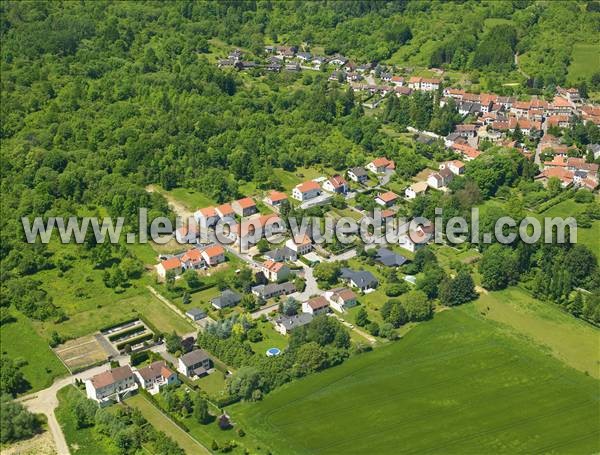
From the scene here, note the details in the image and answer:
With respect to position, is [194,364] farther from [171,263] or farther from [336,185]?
[336,185]

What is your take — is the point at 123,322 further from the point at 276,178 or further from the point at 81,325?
the point at 276,178

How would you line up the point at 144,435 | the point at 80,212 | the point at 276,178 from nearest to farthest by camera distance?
the point at 144,435
the point at 80,212
the point at 276,178

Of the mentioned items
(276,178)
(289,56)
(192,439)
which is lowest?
(192,439)

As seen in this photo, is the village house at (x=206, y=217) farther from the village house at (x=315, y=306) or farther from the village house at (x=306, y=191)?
the village house at (x=315, y=306)

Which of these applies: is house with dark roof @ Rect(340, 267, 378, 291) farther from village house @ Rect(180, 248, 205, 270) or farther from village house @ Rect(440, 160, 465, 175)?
village house @ Rect(440, 160, 465, 175)

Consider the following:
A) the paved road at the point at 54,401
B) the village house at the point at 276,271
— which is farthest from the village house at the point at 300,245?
the paved road at the point at 54,401

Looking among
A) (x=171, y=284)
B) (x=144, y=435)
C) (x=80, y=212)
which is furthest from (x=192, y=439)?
(x=80, y=212)

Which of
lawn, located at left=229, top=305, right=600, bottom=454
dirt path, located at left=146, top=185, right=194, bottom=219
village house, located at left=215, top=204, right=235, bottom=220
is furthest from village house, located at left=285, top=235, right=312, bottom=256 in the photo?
lawn, located at left=229, top=305, right=600, bottom=454
